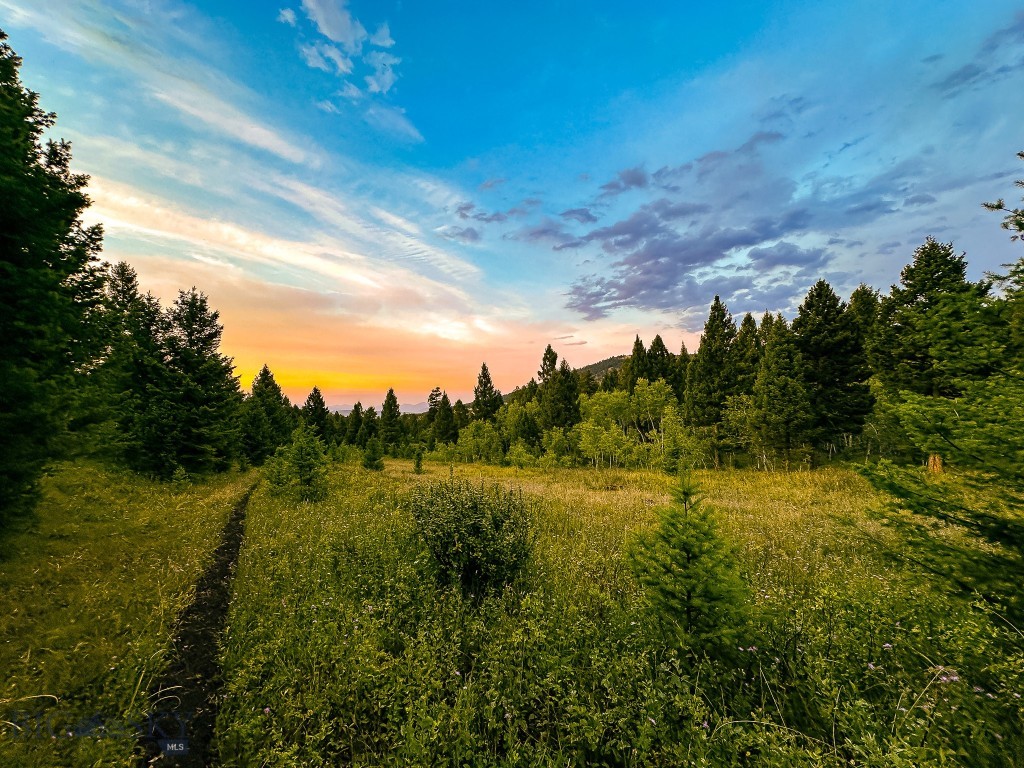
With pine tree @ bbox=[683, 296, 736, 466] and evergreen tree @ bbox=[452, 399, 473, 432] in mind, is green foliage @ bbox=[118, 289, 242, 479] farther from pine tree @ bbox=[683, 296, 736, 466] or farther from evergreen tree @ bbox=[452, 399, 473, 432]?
evergreen tree @ bbox=[452, 399, 473, 432]

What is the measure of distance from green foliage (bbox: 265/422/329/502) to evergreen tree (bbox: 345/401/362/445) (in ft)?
169

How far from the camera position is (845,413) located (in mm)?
29578

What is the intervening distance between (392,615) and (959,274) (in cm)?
3393

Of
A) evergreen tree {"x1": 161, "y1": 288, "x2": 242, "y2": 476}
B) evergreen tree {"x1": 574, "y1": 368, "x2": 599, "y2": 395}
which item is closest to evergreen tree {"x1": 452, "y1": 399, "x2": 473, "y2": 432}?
evergreen tree {"x1": 574, "y1": 368, "x2": 599, "y2": 395}

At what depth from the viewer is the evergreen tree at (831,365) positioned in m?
29.1

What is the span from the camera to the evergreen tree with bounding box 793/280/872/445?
95.6 ft

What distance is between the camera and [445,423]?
6956cm

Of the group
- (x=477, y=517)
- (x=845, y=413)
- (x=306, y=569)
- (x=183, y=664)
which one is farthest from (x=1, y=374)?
(x=845, y=413)

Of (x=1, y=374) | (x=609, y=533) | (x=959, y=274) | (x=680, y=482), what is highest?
(x=959, y=274)

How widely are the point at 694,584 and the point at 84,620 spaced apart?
9.10m

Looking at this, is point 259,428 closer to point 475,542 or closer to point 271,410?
point 271,410

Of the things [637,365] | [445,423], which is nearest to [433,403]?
[445,423]

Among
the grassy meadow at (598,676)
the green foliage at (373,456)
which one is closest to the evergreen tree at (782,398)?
the grassy meadow at (598,676)

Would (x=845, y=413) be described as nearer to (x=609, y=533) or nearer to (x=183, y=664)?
(x=609, y=533)
